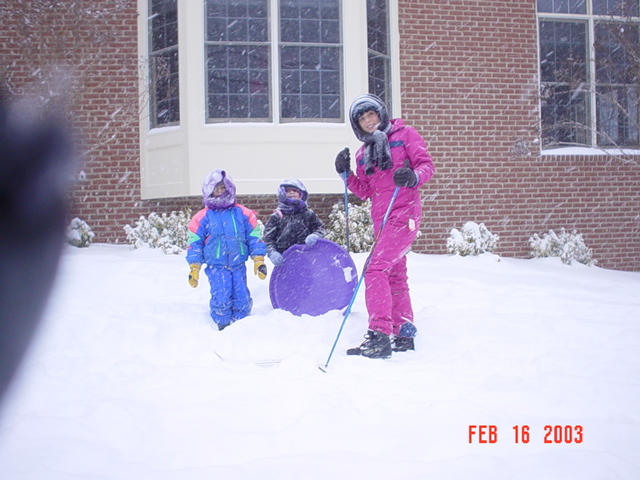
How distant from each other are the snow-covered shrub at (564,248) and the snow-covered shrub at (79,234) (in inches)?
256

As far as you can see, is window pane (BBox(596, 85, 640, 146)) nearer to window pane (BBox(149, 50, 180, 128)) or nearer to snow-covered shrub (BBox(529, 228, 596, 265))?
snow-covered shrub (BBox(529, 228, 596, 265))

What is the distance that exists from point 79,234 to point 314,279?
14.8 feet

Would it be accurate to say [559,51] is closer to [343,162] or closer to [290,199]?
[290,199]

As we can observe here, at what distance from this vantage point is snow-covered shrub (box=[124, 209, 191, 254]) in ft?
24.1

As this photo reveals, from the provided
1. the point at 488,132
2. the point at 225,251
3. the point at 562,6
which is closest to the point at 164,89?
the point at 225,251

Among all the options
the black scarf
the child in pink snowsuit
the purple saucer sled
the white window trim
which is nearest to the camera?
→ the child in pink snowsuit

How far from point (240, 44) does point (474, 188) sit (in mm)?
4065

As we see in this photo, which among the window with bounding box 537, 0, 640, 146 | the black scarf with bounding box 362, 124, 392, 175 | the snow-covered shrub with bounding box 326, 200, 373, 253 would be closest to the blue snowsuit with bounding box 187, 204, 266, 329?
the black scarf with bounding box 362, 124, 392, 175

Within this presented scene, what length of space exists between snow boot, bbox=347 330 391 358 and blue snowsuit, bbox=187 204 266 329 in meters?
1.37

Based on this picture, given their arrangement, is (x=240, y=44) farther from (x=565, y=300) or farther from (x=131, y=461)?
(x=131, y=461)

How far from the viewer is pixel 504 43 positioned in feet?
28.7

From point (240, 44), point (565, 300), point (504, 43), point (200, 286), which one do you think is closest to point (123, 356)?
point (200, 286)

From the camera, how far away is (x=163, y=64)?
26.9 ft

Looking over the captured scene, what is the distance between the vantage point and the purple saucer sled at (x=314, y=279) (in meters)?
4.67
